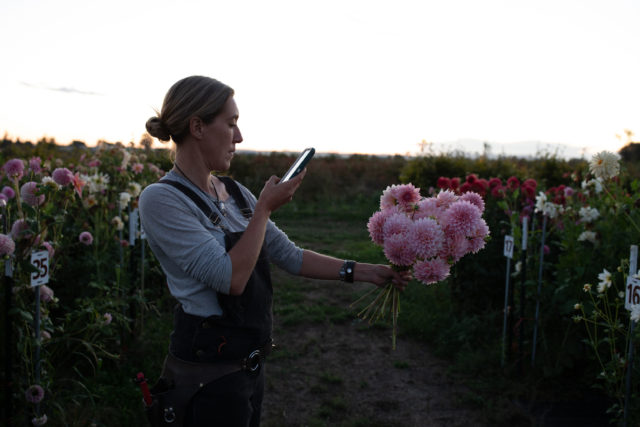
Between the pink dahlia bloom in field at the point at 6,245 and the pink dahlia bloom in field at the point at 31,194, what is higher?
the pink dahlia bloom in field at the point at 31,194

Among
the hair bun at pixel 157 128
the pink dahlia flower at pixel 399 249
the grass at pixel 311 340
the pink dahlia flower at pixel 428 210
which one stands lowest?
the grass at pixel 311 340

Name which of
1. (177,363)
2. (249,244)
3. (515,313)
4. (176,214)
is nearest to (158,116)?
(176,214)

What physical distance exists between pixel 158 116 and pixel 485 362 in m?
3.62

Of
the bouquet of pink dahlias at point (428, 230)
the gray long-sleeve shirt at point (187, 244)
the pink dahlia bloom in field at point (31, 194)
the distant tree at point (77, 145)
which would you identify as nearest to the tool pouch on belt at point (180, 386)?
the gray long-sleeve shirt at point (187, 244)

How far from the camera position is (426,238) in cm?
181

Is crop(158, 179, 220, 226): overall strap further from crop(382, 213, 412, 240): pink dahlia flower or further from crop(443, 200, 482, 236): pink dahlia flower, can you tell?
crop(443, 200, 482, 236): pink dahlia flower

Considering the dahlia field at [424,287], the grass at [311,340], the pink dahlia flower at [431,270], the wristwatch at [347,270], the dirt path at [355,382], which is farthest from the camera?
the dirt path at [355,382]

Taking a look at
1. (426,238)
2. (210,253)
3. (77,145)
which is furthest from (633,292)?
(77,145)

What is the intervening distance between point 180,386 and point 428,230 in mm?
984

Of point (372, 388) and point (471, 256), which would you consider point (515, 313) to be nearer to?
point (471, 256)

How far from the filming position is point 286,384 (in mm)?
4176

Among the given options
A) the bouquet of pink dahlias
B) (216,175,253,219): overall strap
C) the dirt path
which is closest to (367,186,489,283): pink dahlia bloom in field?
the bouquet of pink dahlias

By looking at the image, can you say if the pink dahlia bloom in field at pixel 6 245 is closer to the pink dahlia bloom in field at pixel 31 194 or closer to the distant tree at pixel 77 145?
the pink dahlia bloom in field at pixel 31 194

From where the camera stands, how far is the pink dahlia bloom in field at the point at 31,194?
2.68 metres
